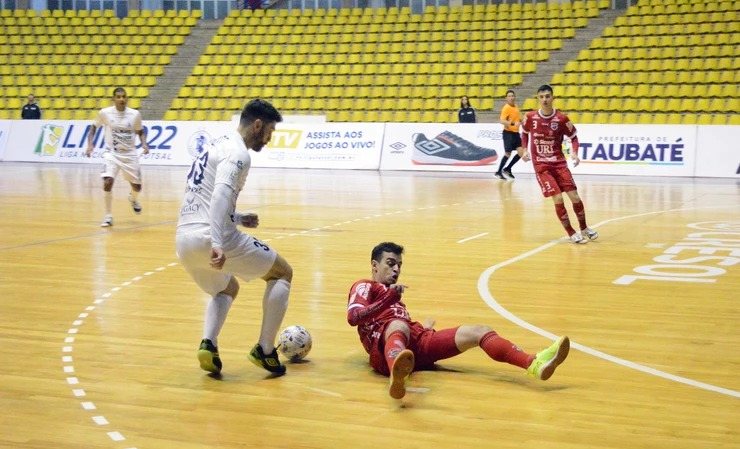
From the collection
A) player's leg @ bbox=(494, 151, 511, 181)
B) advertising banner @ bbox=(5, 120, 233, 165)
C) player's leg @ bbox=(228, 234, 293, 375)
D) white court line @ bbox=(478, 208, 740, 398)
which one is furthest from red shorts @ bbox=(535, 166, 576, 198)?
advertising banner @ bbox=(5, 120, 233, 165)

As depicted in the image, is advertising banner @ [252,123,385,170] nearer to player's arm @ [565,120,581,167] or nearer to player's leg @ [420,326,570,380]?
player's arm @ [565,120,581,167]

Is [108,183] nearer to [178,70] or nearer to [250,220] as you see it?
[250,220]

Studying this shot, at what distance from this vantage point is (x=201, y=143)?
26.5 metres

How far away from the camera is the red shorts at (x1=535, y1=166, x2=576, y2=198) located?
42.4 feet

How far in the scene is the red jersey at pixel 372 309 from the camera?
5.98 metres

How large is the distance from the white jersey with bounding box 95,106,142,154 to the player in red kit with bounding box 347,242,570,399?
9.28 meters

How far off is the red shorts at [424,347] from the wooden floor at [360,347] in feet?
0.34

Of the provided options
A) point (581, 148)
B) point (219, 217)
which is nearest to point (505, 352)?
point (219, 217)

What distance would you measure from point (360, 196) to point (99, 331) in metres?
11.4

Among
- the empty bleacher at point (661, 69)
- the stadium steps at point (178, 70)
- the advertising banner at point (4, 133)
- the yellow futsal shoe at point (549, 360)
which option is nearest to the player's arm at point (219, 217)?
the yellow futsal shoe at point (549, 360)

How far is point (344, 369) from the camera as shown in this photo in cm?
634

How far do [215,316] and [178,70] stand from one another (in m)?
28.8

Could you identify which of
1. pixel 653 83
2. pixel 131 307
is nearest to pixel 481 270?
pixel 131 307

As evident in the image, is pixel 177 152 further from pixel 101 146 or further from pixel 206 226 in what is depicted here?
pixel 206 226
